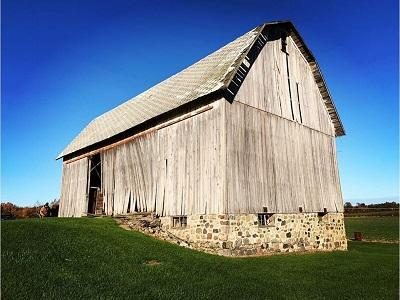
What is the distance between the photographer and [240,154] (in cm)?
1612

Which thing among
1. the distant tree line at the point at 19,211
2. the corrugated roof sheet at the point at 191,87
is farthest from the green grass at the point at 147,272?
the distant tree line at the point at 19,211

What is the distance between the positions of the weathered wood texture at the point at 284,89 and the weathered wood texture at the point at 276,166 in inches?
22.4

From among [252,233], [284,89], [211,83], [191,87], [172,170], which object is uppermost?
[284,89]

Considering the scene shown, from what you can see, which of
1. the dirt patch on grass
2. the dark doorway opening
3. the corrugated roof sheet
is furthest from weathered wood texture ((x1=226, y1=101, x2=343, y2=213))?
the dark doorway opening

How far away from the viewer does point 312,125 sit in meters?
21.8

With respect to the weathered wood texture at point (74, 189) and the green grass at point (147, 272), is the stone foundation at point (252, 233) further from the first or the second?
the weathered wood texture at point (74, 189)

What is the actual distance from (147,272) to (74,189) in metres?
18.3

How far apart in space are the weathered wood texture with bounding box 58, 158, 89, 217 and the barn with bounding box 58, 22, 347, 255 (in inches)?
23.9

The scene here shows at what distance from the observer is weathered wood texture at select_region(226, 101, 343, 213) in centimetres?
1584

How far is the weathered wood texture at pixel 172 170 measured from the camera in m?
15.8

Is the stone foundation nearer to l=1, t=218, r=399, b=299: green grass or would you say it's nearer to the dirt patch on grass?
l=1, t=218, r=399, b=299: green grass

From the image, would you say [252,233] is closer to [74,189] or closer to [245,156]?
[245,156]

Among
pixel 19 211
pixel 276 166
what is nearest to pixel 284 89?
pixel 276 166

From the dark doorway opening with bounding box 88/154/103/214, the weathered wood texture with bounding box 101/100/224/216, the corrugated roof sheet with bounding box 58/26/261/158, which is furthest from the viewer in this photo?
the dark doorway opening with bounding box 88/154/103/214
